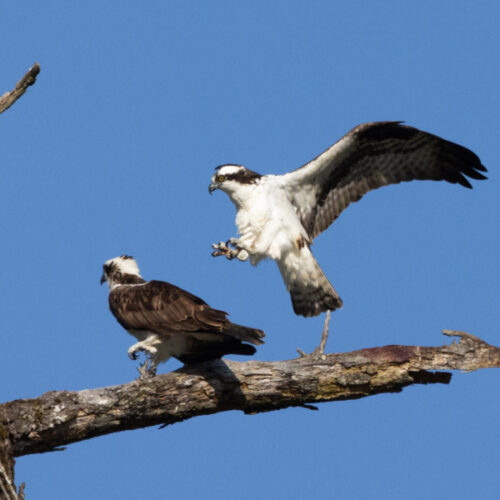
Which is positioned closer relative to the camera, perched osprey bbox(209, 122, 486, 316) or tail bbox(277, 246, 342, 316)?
perched osprey bbox(209, 122, 486, 316)

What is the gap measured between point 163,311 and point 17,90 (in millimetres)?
Result: 2457

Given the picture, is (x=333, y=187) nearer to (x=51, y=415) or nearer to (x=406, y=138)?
(x=406, y=138)

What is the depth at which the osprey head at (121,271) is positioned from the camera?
353 inches

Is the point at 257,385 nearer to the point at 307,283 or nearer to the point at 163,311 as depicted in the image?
the point at 163,311

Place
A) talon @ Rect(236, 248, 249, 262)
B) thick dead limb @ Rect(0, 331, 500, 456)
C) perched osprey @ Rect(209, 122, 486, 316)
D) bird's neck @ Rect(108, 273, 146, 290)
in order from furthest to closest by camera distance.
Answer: perched osprey @ Rect(209, 122, 486, 316), talon @ Rect(236, 248, 249, 262), bird's neck @ Rect(108, 273, 146, 290), thick dead limb @ Rect(0, 331, 500, 456)

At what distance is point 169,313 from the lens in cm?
766

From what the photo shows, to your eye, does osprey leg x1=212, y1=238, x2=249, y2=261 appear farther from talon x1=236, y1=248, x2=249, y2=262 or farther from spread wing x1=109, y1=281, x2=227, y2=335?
spread wing x1=109, y1=281, x2=227, y2=335

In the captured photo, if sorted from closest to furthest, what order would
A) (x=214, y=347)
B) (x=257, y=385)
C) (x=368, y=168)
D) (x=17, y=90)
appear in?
(x=17, y=90) → (x=257, y=385) → (x=214, y=347) → (x=368, y=168)

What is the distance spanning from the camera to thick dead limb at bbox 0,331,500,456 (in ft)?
21.9

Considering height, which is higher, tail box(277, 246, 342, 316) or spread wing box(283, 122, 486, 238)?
spread wing box(283, 122, 486, 238)

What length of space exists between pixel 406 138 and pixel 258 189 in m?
1.98

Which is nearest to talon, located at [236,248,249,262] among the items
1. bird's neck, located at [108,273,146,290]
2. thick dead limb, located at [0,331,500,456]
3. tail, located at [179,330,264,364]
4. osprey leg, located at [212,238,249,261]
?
osprey leg, located at [212,238,249,261]

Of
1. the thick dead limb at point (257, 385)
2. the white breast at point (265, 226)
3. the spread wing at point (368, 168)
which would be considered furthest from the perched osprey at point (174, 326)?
the spread wing at point (368, 168)

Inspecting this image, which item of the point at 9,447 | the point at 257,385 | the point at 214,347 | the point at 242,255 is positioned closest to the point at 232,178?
the point at 242,255
